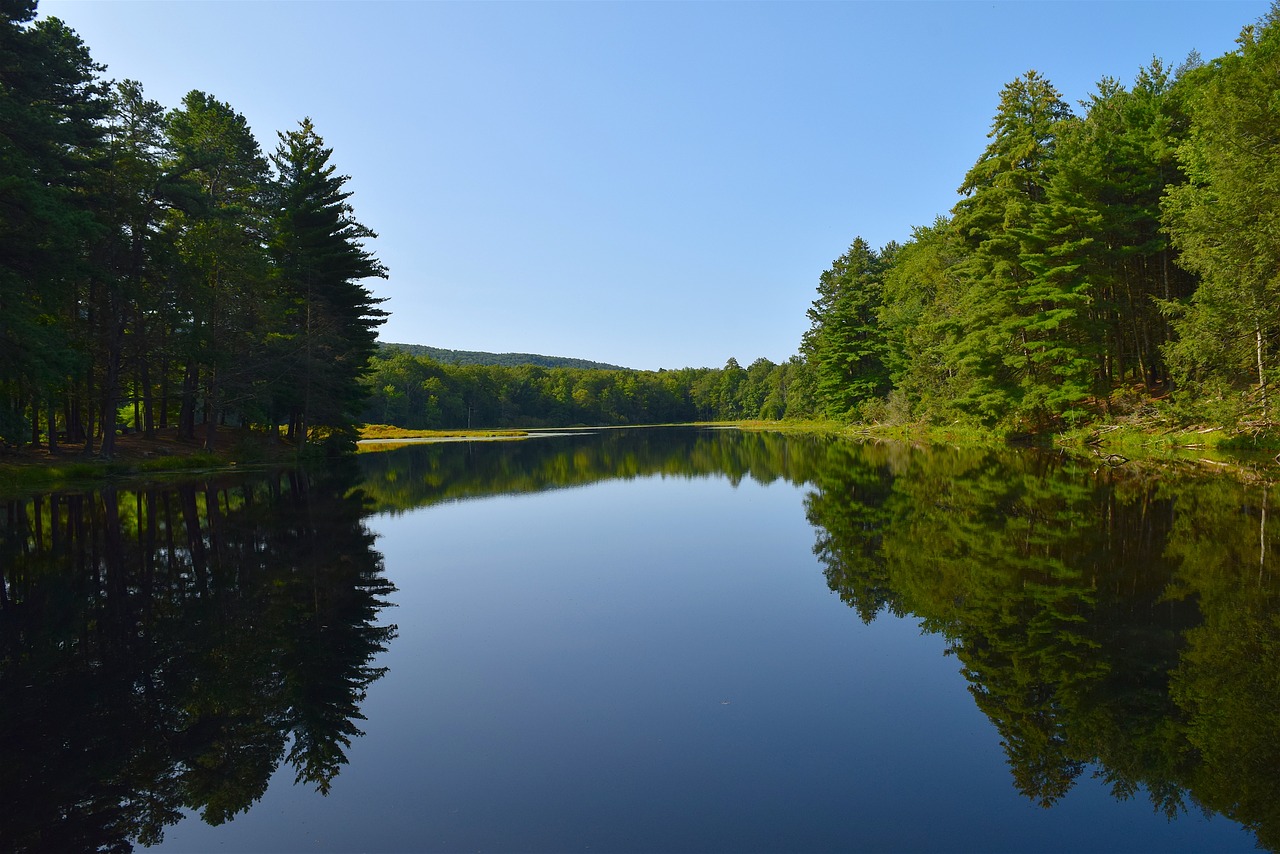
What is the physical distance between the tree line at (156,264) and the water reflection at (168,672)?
1049 centimetres

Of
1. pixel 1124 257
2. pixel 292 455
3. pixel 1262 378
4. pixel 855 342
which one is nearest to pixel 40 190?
pixel 292 455

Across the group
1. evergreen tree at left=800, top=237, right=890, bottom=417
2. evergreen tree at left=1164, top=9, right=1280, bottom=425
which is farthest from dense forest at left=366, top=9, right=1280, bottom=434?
evergreen tree at left=800, top=237, right=890, bottom=417

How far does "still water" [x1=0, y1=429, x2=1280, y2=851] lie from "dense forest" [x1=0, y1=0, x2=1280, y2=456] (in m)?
12.1

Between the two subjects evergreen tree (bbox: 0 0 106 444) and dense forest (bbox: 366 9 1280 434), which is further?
dense forest (bbox: 366 9 1280 434)

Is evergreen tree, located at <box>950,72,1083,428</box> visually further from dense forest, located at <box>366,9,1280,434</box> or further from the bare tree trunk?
the bare tree trunk

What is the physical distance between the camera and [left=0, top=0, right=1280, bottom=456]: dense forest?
2192 centimetres

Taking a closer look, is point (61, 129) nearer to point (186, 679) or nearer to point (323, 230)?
point (323, 230)

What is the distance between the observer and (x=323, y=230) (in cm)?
3812

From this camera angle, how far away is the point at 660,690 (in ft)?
21.4

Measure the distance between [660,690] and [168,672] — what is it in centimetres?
486

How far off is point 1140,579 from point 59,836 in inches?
443

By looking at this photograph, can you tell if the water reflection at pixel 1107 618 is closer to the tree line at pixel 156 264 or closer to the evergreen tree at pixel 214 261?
the tree line at pixel 156 264

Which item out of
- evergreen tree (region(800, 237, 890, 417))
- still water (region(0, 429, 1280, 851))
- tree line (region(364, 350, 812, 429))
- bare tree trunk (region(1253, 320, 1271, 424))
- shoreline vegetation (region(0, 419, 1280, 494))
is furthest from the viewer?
tree line (region(364, 350, 812, 429))

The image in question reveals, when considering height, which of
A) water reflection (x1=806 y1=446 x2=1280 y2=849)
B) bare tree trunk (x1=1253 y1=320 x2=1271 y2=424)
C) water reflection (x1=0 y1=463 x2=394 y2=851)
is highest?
bare tree trunk (x1=1253 y1=320 x2=1271 y2=424)
